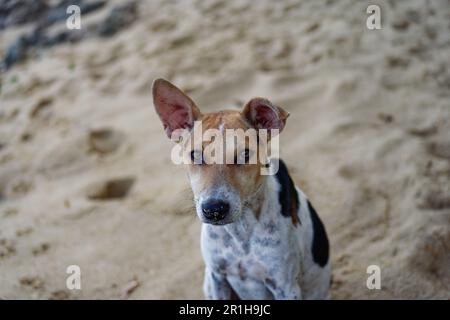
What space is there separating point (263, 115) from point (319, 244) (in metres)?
0.98

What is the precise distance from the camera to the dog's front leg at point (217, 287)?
3426 mm

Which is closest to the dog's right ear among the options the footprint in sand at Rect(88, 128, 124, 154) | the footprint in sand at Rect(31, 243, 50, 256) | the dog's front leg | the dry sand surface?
the dog's front leg

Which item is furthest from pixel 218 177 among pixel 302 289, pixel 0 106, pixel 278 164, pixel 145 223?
pixel 0 106

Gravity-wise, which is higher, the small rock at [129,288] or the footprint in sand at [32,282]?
the footprint in sand at [32,282]

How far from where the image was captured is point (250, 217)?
311cm

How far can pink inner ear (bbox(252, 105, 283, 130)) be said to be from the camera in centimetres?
303

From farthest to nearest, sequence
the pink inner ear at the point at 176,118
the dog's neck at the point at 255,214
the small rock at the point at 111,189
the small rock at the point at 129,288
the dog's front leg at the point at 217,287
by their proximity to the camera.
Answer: the small rock at the point at 111,189
the small rock at the point at 129,288
the dog's front leg at the point at 217,287
the pink inner ear at the point at 176,118
the dog's neck at the point at 255,214

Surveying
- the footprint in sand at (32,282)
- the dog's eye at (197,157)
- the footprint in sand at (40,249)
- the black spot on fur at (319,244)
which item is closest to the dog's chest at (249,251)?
the black spot on fur at (319,244)

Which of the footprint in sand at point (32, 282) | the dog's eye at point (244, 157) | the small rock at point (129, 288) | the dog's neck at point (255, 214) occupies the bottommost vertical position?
the small rock at point (129, 288)

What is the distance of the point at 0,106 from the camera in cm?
667

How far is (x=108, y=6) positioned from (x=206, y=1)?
1499mm

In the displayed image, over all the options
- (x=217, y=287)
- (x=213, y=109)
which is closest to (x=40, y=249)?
(x=217, y=287)

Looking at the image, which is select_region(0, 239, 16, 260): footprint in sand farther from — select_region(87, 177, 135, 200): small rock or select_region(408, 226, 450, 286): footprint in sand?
select_region(408, 226, 450, 286): footprint in sand

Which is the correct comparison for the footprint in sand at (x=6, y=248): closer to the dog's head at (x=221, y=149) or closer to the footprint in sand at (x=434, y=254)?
the dog's head at (x=221, y=149)
